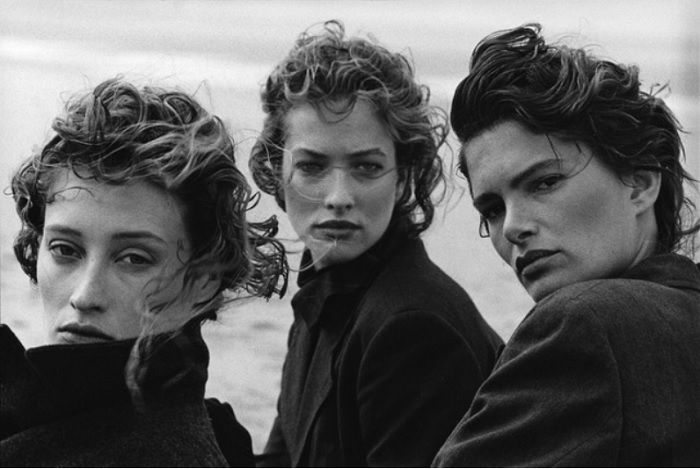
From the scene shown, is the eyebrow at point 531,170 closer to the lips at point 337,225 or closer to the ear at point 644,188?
the ear at point 644,188

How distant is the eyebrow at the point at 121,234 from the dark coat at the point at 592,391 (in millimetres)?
593

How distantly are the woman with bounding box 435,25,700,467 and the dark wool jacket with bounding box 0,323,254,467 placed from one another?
0.43m

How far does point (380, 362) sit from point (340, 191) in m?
0.55

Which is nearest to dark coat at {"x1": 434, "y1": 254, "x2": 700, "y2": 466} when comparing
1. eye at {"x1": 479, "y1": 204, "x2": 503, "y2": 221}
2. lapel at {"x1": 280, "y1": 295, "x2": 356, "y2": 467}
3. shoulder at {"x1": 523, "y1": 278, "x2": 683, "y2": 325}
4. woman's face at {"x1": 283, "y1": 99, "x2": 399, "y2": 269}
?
shoulder at {"x1": 523, "y1": 278, "x2": 683, "y2": 325}

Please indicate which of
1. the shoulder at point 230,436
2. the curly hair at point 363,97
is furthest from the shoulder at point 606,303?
the curly hair at point 363,97

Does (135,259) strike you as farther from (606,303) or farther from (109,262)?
(606,303)

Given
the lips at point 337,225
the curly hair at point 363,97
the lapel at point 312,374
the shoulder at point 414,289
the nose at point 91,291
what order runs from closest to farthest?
1. the nose at point 91,291
2. the shoulder at point 414,289
3. the lapel at point 312,374
4. the lips at point 337,225
5. the curly hair at point 363,97

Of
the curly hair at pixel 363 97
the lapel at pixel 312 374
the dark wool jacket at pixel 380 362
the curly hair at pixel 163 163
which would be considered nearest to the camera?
the curly hair at pixel 163 163

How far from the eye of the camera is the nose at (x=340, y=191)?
134 inches

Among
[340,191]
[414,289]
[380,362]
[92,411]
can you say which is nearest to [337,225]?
[340,191]

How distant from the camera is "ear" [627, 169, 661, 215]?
2330 mm

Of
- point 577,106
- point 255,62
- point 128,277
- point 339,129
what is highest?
point 255,62

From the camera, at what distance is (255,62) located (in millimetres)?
7863

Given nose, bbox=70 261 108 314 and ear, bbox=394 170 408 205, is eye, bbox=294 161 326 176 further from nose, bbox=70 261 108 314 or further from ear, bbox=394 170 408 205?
nose, bbox=70 261 108 314
